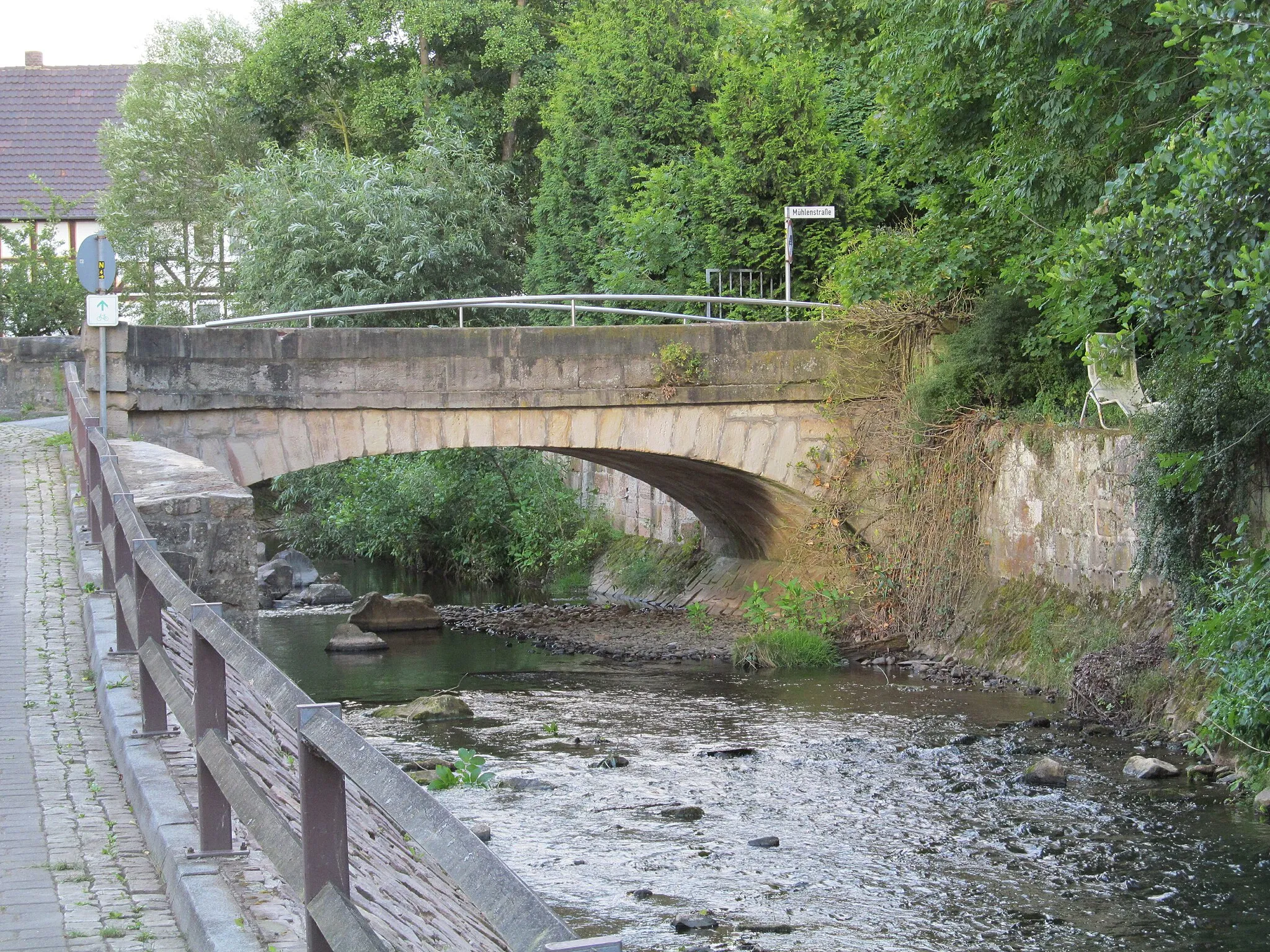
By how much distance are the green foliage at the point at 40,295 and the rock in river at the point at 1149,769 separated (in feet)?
61.1

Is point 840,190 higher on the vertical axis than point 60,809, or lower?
higher

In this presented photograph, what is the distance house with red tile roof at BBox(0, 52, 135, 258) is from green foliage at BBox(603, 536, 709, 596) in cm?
1650

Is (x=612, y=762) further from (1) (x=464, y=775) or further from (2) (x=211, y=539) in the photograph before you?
(2) (x=211, y=539)

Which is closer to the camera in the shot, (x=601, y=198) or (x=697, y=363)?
(x=697, y=363)

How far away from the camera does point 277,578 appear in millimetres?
19922

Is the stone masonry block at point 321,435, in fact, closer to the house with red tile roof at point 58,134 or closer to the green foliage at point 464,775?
the green foliage at point 464,775

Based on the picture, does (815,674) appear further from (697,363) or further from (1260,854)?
(1260,854)

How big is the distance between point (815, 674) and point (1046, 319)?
3559 millimetres

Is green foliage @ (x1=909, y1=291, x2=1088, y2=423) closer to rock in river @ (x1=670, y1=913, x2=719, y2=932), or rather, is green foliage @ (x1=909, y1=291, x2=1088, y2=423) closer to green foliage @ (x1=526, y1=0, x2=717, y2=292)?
rock in river @ (x1=670, y1=913, x2=719, y2=932)

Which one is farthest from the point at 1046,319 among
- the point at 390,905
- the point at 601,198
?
the point at 601,198

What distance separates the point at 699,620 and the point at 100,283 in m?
6.85

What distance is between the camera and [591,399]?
13.6 m

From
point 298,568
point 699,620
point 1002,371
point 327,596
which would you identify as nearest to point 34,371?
point 298,568

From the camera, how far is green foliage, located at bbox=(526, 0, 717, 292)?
70.6 feet
